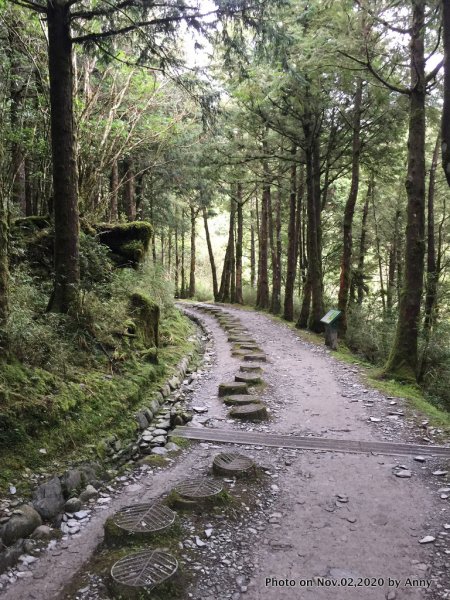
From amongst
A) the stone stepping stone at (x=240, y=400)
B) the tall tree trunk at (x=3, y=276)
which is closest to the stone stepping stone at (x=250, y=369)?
Answer: the stone stepping stone at (x=240, y=400)

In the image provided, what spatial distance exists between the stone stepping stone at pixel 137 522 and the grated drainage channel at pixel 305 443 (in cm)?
187

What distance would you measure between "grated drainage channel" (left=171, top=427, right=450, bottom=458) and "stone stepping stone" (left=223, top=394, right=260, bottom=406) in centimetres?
96

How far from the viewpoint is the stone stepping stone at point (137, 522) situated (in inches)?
128

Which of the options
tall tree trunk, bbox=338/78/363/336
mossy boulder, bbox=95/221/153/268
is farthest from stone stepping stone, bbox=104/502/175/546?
tall tree trunk, bbox=338/78/363/336

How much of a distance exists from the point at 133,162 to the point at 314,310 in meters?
7.96

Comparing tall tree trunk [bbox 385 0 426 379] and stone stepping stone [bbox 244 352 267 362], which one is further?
stone stepping stone [bbox 244 352 267 362]

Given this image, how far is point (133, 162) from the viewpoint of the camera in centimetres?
1515

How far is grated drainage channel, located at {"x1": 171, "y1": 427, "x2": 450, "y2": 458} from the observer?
16.6 feet

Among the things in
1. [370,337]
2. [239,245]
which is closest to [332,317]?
[370,337]

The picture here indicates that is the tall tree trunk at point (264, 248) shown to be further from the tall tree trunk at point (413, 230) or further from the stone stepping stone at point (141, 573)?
the stone stepping stone at point (141, 573)

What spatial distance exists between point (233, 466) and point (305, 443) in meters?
1.25

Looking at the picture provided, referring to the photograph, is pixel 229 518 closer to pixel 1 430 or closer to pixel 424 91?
pixel 1 430

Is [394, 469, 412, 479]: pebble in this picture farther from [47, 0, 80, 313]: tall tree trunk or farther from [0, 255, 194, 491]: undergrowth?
[47, 0, 80, 313]: tall tree trunk

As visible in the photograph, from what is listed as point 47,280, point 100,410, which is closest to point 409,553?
point 100,410
